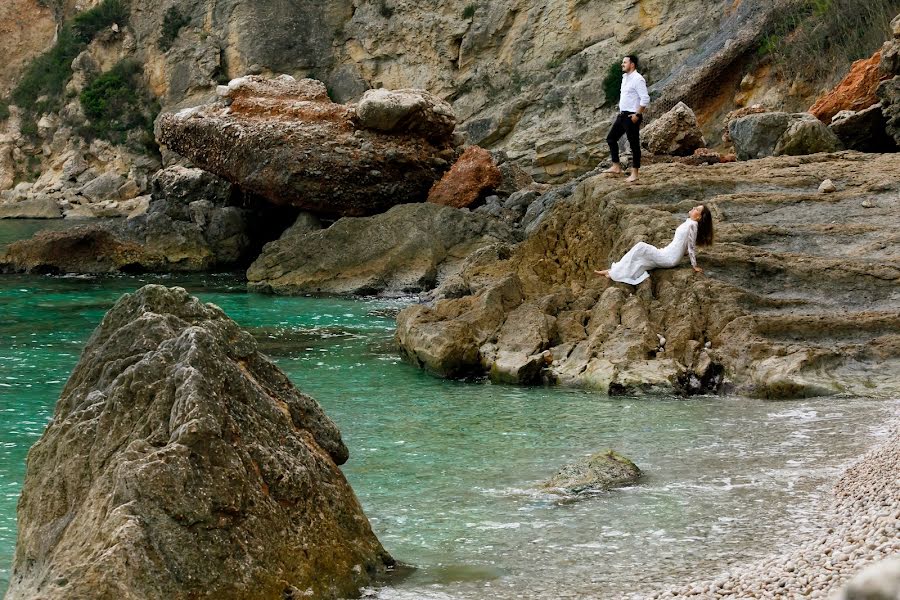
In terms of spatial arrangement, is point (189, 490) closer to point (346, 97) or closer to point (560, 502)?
point (560, 502)

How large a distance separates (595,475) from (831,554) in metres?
2.50

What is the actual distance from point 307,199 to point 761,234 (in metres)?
12.7

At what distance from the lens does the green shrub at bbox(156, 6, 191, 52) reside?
52.8 metres

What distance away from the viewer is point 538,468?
7910mm

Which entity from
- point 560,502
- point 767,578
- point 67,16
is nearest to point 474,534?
point 560,502

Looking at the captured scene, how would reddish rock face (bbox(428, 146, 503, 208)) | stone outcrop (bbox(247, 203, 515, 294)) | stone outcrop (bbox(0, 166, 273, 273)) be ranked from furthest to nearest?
1. stone outcrop (bbox(0, 166, 273, 273))
2. reddish rock face (bbox(428, 146, 503, 208))
3. stone outcrop (bbox(247, 203, 515, 294))

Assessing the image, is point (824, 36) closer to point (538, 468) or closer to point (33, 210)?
point (538, 468)

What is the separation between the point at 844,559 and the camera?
466 centimetres

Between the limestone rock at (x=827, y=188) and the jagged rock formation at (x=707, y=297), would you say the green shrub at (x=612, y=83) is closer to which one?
the jagged rock formation at (x=707, y=297)

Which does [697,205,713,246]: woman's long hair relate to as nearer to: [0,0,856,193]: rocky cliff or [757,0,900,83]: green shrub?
[757,0,900,83]: green shrub

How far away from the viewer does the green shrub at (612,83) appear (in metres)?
35.4

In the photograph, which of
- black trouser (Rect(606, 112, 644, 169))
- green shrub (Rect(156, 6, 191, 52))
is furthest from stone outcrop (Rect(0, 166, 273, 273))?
green shrub (Rect(156, 6, 191, 52))

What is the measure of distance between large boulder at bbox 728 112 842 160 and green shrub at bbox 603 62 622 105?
1726cm

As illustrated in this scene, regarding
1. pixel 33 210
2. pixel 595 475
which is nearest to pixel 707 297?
pixel 595 475
